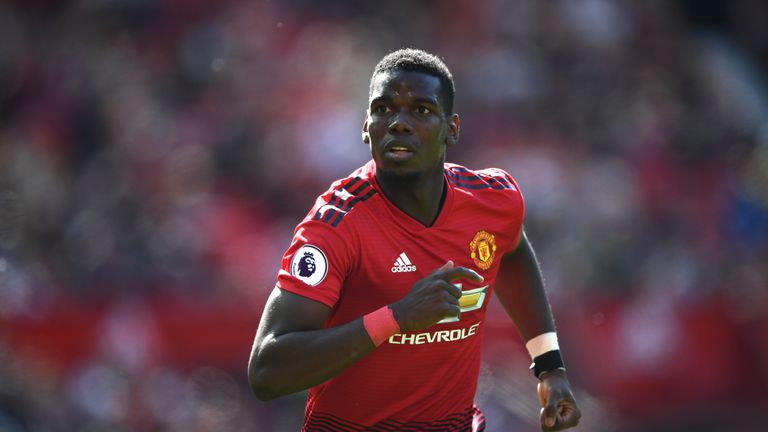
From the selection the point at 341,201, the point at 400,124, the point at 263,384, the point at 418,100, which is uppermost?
the point at 418,100

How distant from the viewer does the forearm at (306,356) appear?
404cm

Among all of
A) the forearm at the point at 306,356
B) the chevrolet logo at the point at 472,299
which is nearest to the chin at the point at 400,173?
the chevrolet logo at the point at 472,299

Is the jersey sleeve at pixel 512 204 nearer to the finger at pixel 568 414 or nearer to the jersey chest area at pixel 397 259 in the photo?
the jersey chest area at pixel 397 259

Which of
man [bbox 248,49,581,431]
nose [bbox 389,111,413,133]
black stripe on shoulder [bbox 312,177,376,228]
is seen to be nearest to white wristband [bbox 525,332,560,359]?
man [bbox 248,49,581,431]

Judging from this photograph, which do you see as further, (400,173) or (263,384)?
(400,173)

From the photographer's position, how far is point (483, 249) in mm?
4812

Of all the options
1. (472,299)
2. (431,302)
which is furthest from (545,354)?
(431,302)

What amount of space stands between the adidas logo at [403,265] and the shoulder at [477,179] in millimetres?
567

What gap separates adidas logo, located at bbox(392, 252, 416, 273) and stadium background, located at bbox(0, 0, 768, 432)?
4284mm

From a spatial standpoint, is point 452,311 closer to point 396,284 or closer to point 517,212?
point 396,284

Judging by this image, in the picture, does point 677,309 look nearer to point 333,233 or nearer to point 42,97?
point 333,233

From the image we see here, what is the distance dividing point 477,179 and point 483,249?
15.7 inches

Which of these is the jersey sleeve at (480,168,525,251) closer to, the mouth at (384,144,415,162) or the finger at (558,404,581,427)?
the mouth at (384,144,415,162)

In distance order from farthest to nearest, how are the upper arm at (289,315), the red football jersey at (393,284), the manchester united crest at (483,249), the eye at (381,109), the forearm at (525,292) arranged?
the forearm at (525,292), the manchester united crest at (483,249), the eye at (381,109), the red football jersey at (393,284), the upper arm at (289,315)
